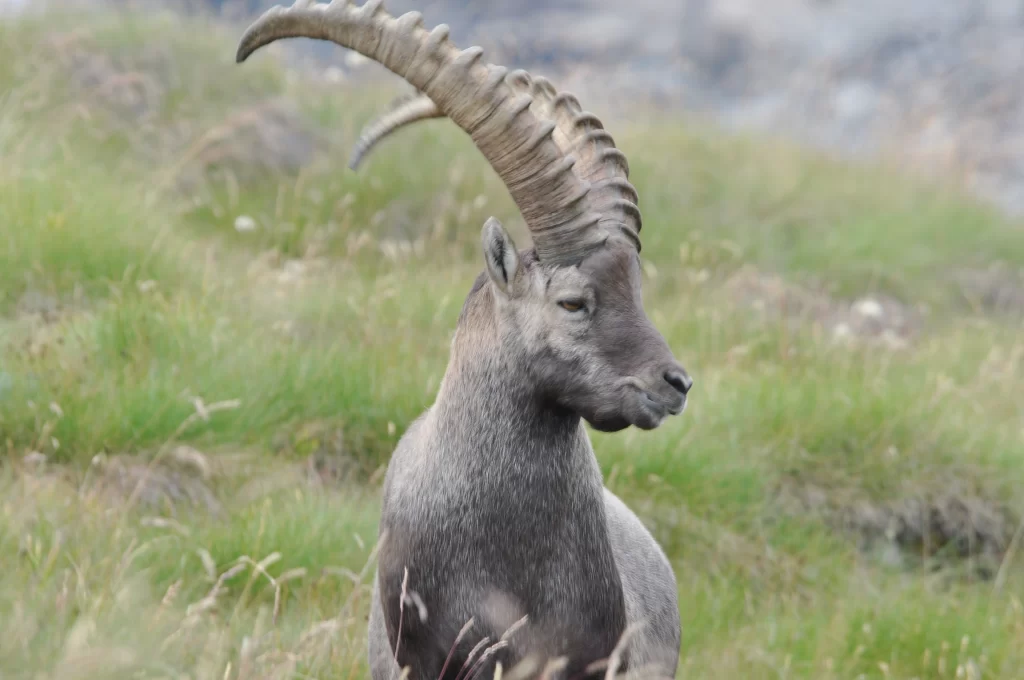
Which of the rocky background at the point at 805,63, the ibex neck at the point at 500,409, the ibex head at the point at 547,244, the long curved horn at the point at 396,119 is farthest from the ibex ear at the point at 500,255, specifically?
the rocky background at the point at 805,63

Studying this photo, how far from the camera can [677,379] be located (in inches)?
144

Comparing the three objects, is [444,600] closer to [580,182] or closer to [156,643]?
[156,643]

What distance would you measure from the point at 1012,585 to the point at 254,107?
21.3 feet

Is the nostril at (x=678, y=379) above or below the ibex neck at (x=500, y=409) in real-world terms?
above

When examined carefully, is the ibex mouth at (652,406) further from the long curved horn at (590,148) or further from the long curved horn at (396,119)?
the long curved horn at (396,119)

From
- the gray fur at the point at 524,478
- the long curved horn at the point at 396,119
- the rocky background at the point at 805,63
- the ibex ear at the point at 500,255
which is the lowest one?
the gray fur at the point at 524,478

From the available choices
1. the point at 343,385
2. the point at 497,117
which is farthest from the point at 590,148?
the point at 343,385

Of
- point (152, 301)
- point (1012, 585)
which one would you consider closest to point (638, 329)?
point (152, 301)

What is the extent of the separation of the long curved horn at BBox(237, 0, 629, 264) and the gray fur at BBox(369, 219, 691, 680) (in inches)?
3.8

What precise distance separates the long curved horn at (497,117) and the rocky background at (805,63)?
20.4ft

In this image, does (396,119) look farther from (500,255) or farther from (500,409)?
(500,409)

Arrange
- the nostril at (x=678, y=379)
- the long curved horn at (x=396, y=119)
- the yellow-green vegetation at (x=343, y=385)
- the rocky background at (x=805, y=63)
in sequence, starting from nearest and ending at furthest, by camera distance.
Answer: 1. the nostril at (x=678, y=379)
2. the long curved horn at (x=396, y=119)
3. the yellow-green vegetation at (x=343, y=385)
4. the rocky background at (x=805, y=63)

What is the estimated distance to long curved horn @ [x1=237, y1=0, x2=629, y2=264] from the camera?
381 centimetres

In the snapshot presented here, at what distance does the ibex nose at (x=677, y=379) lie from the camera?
3.67 metres
